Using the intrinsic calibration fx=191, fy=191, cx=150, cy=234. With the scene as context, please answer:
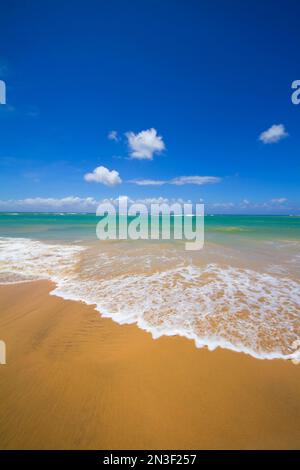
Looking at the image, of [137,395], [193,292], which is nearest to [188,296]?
[193,292]

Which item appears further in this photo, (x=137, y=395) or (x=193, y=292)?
(x=193, y=292)

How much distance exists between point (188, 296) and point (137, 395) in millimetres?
3967

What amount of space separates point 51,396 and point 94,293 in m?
3.95

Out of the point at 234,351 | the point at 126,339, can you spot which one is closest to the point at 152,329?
the point at 126,339

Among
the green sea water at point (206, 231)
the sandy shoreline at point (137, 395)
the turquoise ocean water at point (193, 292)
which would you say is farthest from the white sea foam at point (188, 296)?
the green sea water at point (206, 231)

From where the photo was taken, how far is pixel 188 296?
6789 mm

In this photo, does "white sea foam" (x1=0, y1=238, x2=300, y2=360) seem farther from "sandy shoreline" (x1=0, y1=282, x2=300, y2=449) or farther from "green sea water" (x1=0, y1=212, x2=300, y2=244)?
"green sea water" (x1=0, y1=212, x2=300, y2=244)

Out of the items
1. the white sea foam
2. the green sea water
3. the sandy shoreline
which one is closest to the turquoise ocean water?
the white sea foam

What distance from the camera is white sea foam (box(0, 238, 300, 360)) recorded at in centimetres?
469

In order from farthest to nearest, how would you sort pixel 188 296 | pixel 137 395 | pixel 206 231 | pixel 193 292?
pixel 206 231 < pixel 193 292 < pixel 188 296 < pixel 137 395

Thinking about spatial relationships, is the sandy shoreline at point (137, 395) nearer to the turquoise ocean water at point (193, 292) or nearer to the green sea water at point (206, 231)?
the turquoise ocean water at point (193, 292)

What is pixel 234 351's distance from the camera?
162 inches

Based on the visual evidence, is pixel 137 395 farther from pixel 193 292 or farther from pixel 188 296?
pixel 193 292
